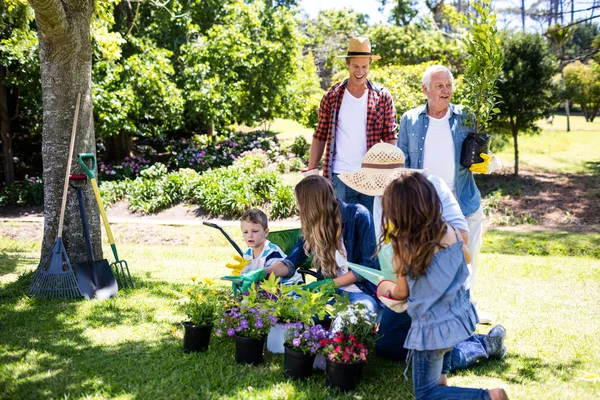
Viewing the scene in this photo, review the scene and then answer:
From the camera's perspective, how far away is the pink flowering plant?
10.3 ft

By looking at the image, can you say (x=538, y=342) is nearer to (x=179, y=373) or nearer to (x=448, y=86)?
(x=448, y=86)

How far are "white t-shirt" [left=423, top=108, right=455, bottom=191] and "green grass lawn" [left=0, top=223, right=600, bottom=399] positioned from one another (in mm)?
1290

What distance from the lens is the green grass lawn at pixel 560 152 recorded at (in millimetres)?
17344

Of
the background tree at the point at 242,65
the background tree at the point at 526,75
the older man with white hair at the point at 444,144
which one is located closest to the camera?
the older man with white hair at the point at 444,144

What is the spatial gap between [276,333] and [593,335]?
A: 2.39 meters

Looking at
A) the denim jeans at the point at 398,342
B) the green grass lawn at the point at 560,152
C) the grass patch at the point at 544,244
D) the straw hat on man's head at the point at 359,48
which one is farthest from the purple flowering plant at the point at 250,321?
the green grass lawn at the point at 560,152

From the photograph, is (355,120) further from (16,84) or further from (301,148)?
(301,148)

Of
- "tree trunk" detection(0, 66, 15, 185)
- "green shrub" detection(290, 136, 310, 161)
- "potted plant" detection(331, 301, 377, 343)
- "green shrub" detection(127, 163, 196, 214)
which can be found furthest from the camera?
"green shrub" detection(290, 136, 310, 161)

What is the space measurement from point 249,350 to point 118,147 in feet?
42.9

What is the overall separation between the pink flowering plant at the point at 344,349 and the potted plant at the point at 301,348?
7 centimetres

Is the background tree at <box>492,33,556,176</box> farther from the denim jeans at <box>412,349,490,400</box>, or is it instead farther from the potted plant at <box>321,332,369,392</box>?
the denim jeans at <box>412,349,490,400</box>

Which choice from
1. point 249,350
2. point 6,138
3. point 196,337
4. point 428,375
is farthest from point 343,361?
point 6,138

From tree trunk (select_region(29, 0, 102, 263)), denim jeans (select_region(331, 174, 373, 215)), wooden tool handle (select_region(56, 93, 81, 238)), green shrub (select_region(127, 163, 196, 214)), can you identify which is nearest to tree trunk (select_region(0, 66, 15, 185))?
green shrub (select_region(127, 163, 196, 214))

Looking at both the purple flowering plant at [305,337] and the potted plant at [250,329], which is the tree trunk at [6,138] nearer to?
the potted plant at [250,329]
